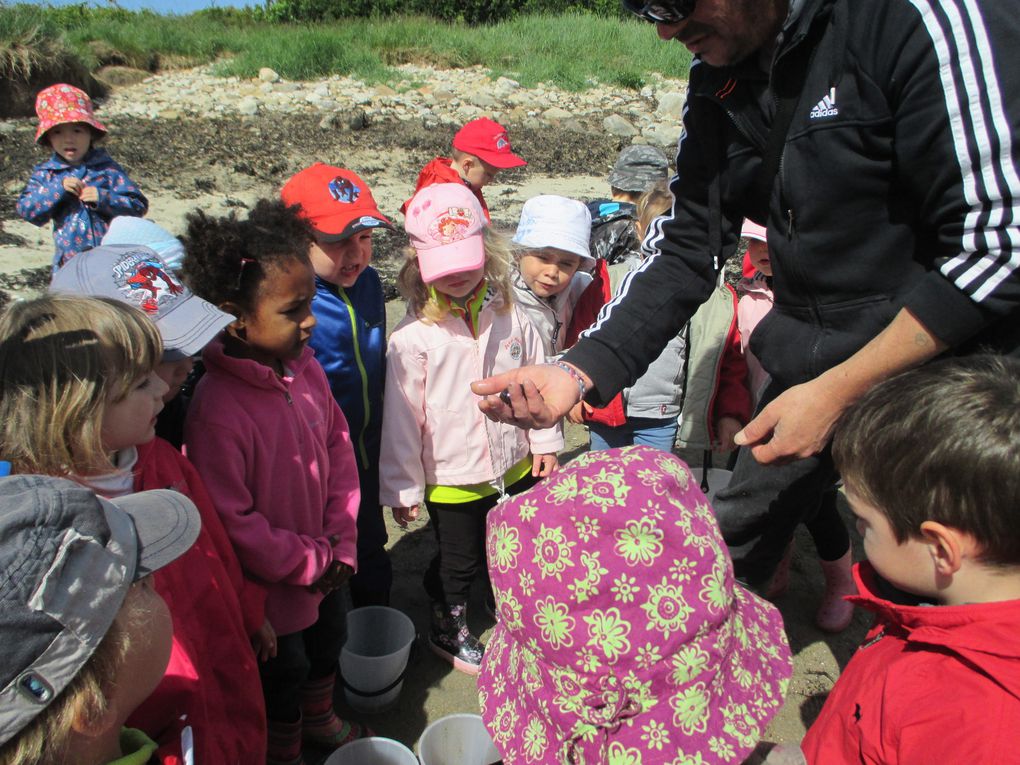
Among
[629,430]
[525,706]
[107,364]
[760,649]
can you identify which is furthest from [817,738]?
[629,430]

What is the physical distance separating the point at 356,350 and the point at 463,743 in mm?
1266

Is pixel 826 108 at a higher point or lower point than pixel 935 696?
higher

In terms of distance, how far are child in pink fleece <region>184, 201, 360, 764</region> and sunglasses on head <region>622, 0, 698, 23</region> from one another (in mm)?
1099

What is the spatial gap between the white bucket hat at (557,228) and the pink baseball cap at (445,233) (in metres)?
0.37

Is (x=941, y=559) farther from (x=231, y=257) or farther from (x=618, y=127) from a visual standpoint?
(x=618, y=127)

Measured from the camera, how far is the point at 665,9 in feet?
5.50

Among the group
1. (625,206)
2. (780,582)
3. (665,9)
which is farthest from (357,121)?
(665,9)

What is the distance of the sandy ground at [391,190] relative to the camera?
2.70 m

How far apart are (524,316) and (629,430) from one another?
0.73m

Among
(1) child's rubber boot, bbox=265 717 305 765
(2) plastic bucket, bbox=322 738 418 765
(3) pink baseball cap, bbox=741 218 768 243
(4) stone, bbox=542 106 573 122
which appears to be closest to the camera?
(2) plastic bucket, bbox=322 738 418 765

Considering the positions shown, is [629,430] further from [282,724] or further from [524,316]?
[282,724]

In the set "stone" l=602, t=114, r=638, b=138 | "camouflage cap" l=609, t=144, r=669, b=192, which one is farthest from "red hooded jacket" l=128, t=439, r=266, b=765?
"stone" l=602, t=114, r=638, b=138

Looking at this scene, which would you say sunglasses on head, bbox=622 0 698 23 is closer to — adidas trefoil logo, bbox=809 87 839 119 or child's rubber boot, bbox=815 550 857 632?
adidas trefoil logo, bbox=809 87 839 119

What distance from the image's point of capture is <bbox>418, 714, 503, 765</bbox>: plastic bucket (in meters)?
2.16
